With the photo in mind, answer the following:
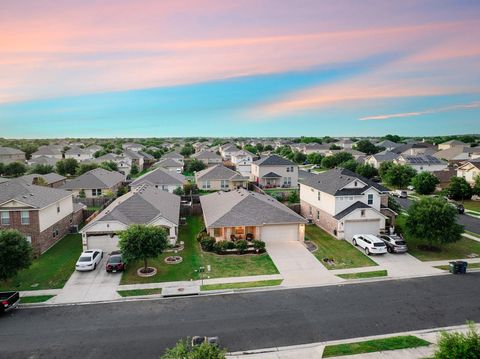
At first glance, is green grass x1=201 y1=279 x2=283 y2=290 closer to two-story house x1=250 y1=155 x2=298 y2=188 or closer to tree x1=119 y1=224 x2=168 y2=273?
tree x1=119 y1=224 x2=168 y2=273

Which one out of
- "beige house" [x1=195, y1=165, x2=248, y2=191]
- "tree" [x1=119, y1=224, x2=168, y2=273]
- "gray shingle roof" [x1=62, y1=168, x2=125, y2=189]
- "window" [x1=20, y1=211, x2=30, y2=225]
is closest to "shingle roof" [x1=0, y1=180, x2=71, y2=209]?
"window" [x1=20, y1=211, x2=30, y2=225]

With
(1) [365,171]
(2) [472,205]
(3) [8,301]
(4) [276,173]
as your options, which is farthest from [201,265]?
(1) [365,171]

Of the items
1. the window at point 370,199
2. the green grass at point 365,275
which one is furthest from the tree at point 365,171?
the green grass at point 365,275

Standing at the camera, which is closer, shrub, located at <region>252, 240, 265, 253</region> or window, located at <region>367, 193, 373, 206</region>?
shrub, located at <region>252, 240, 265, 253</region>

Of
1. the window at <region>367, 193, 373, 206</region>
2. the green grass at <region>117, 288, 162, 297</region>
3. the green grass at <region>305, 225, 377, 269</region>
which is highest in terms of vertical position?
the window at <region>367, 193, 373, 206</region>

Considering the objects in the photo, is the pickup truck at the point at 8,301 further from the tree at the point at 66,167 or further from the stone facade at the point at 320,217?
the tree at the point at 66,167

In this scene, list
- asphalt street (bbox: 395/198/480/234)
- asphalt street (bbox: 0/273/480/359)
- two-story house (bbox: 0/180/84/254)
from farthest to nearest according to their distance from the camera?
asphalt street (bbox: 395/198/480/234)
two-story house (bbox: 0/180/84/254)
asphalt street (bbox: 0/273/480/359)

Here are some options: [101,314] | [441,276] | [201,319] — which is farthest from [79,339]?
[441,276]
